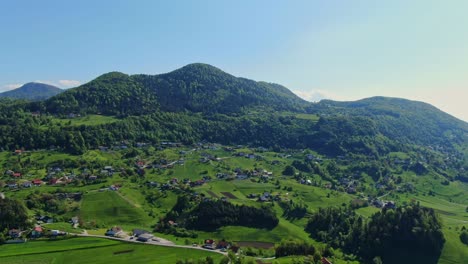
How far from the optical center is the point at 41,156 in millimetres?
183250

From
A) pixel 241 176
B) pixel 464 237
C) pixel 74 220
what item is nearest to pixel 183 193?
pixel 74 220

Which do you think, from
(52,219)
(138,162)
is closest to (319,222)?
(52,219)

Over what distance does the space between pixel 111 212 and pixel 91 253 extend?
120 feet

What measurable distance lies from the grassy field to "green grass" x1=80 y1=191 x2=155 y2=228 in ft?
65.3

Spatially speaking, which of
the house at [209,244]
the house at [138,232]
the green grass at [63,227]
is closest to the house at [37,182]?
the green grass at [63,227]

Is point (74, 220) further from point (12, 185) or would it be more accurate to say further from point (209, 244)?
point (12, 185)

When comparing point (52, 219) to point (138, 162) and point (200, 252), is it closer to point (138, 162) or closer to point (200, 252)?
point (200, 252)

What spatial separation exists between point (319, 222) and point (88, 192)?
87959 mm

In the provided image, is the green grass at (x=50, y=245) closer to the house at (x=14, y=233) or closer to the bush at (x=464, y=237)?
the house at (x=14, y=233)

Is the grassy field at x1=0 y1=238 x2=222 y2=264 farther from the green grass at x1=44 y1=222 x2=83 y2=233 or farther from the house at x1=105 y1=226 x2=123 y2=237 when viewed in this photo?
the green grass at x1=44 y1=222 x2=83 y2=233

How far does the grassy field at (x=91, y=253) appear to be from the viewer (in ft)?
273

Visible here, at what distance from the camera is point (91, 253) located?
288ft

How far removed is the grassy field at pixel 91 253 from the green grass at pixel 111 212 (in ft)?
65.3

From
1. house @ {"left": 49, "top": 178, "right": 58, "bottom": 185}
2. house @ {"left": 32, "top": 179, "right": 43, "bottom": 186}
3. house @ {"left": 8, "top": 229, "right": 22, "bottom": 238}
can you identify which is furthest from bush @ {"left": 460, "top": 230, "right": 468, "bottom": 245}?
house @ {"left": 32, "top": 179, "right": 43, "bottom": 186}
